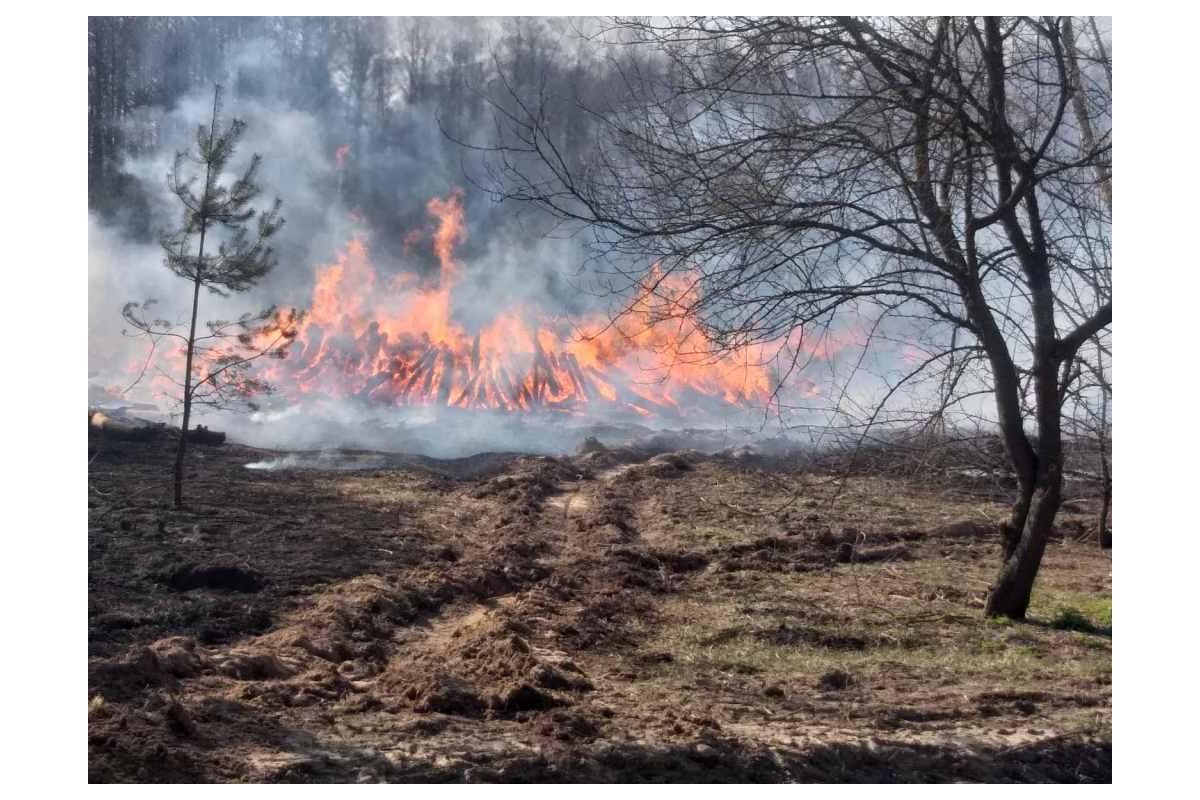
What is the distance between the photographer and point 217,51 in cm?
964

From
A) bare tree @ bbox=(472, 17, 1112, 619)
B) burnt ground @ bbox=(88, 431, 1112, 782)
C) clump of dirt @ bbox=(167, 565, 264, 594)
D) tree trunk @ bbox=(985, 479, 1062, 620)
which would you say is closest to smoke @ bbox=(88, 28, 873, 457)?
burnt ground @ bbox=(88, 431, 1112, 782)

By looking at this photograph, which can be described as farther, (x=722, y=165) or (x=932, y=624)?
(x=932, y=624)

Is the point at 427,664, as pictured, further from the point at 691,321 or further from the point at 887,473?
the point at 887,473

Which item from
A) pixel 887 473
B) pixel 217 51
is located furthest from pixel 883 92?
pixel 217 51

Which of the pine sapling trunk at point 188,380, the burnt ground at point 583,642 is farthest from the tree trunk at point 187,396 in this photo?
the burnt ground at point 583,642

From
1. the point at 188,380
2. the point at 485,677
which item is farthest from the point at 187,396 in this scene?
the point at 485,677

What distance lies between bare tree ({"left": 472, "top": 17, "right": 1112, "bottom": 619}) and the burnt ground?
4.73 feet

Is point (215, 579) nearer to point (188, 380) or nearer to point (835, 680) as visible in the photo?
point (188, 380)

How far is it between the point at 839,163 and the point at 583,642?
2778 millimetres

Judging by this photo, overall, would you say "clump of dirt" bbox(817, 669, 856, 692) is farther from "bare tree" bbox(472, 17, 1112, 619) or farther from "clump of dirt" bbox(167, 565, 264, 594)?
Result: "clump of dirt" bbox(167, 565, 264, 594)

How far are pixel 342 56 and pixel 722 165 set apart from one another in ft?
28.3

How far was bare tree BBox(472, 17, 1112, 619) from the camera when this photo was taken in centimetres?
446

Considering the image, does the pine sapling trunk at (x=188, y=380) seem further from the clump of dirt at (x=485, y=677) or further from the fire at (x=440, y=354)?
the fire at (x=440, y=354)

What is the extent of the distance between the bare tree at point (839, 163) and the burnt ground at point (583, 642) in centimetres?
144
